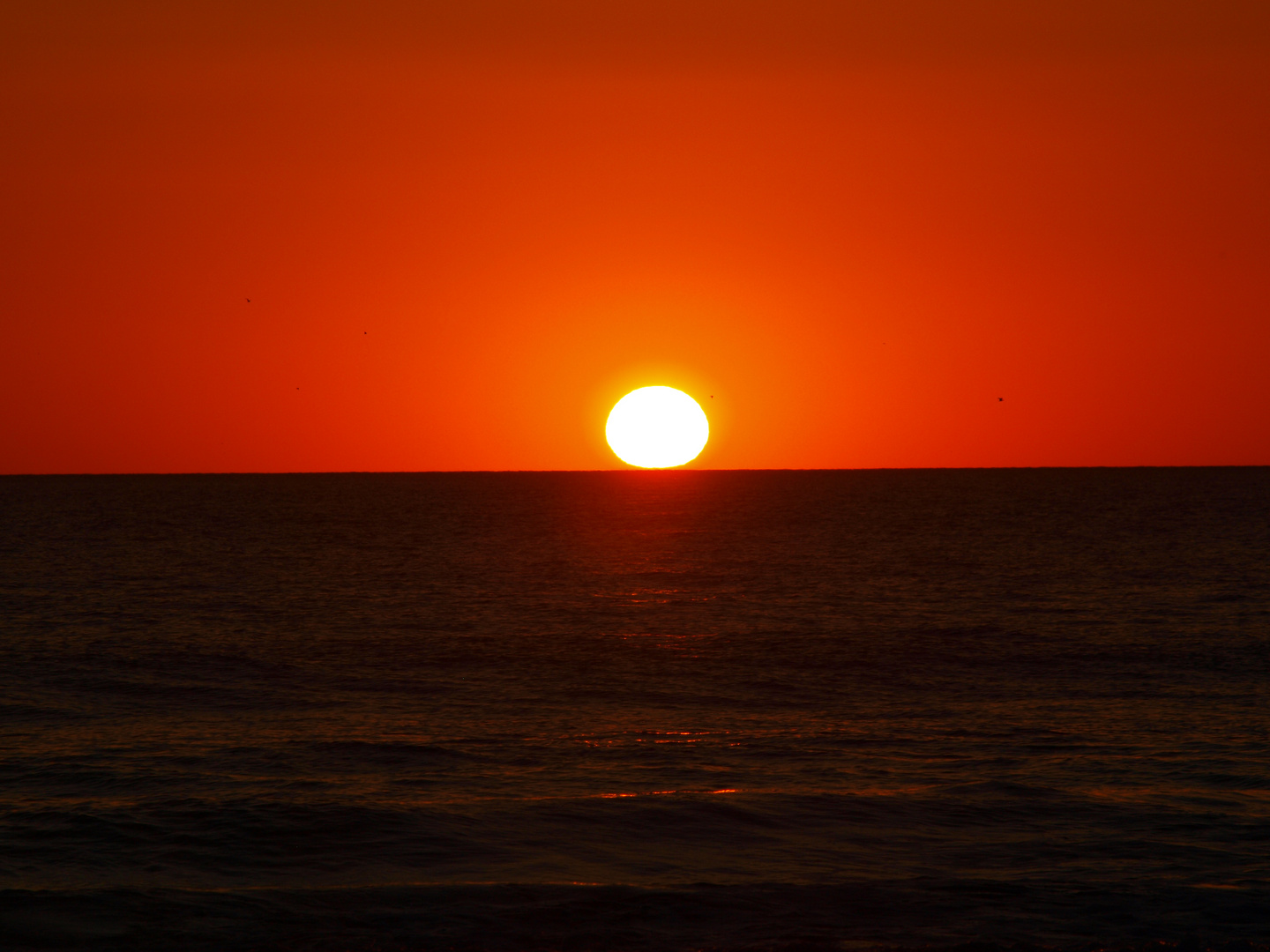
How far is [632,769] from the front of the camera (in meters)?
17.5

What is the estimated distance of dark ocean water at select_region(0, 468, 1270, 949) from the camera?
38.0 feet

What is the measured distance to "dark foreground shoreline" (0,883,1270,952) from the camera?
10.8 metres

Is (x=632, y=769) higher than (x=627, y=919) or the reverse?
higher

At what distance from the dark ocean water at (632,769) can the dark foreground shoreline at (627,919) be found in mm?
47

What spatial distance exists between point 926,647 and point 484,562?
36422 millimetres

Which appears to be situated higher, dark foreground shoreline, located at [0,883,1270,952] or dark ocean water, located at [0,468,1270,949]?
dark ocean water, located at [0,468,1270,949]

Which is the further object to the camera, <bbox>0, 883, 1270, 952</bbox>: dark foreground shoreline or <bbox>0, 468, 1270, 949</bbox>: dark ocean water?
<bbox>0, 468, 1270, 949</bbox>: dark ocean water

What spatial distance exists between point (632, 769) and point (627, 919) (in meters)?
6.06

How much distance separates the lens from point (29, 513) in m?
136

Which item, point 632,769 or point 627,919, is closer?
point 627,919

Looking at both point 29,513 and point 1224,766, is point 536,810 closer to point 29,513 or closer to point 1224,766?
point 1224,766

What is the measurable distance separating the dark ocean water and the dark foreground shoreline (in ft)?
0.15

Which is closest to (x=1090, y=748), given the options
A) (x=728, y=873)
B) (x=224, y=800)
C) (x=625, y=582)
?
(x=728, y=873)

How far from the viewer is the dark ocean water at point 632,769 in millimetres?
11586
